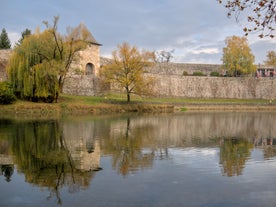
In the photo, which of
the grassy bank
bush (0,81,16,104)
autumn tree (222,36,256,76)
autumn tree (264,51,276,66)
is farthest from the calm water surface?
autumn tree (264,51,276,66)

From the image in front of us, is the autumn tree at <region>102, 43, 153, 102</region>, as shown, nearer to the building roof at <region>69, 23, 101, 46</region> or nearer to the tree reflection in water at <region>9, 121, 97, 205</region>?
the building roof at <region>69, 23, 101, 46</region>

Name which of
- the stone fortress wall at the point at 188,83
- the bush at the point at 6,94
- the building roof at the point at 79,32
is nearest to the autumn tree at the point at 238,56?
the stone fortress wall at the point at 188,83

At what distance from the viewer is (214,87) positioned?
57.6 m

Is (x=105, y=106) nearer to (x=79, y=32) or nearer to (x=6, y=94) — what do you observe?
(x=79, y=32)

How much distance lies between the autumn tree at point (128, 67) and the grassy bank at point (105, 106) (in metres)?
2.29

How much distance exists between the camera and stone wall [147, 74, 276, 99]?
5359 cm

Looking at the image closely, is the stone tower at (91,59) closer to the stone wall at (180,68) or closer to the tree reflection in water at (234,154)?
the stone wall at (180,68)

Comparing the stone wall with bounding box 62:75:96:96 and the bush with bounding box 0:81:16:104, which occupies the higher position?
the stone wall with bounding box 62:75:96:96

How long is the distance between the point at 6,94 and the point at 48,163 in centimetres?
2268

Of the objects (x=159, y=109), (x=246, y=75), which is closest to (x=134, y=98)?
(x=159, y=109)

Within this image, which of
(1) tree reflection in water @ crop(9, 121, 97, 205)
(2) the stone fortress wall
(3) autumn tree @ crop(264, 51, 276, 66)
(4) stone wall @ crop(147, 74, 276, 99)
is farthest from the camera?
(3) autumn tree @ crop(264, 51, 276, 66)

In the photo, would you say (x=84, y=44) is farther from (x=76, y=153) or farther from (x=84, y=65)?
(x=76, y=153)

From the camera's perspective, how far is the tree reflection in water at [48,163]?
8.42 m

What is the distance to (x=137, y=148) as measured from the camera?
44.6 ft
